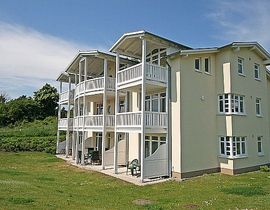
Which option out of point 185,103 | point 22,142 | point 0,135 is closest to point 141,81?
point 185,103

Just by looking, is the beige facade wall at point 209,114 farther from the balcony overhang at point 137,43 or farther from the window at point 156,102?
the window at point 156,102

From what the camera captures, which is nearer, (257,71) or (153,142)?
(153,142)

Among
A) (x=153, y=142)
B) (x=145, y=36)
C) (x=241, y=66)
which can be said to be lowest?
(x=153, y=142)

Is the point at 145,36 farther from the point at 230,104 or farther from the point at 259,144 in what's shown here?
the point at 259,144

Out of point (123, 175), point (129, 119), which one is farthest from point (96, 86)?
point (123, 175)

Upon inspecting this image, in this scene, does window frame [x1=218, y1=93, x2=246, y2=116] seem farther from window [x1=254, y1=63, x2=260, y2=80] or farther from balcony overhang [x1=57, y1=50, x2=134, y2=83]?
balcony overhang [x1=57, y1=50, x2=134, y2=83]

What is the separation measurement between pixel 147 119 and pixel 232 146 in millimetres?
6731

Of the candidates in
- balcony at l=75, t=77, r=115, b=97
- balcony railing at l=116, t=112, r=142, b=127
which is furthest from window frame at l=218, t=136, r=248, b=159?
balcony at l=75, t=77, r=115, b=97

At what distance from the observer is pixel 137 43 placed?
2108 centimetres

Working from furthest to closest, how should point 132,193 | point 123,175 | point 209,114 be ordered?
point 209,114
point 123,175
point 132,193

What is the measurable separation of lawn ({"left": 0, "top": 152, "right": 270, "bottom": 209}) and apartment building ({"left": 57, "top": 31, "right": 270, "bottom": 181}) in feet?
5.44

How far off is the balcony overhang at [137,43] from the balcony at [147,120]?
4866mm

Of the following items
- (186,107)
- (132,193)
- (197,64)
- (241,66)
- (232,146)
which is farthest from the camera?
(241,66)

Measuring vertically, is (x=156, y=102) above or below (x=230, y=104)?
above
